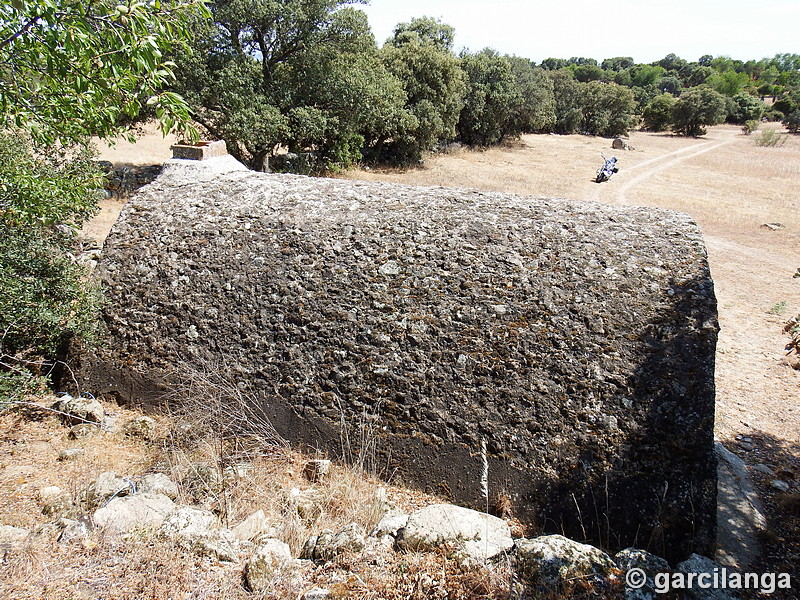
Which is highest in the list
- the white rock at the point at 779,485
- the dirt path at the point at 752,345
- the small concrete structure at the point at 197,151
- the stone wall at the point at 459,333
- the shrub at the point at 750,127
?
the shrub at the point at 750,127

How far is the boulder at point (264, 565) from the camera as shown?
11.0 ft

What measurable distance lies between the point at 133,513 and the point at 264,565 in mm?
1188

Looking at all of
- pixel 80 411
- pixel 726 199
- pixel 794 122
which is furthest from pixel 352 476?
pixel 794 122

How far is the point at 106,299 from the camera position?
575 centimetres

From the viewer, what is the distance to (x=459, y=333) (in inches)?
191

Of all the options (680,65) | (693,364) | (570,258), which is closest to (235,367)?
(570,258)

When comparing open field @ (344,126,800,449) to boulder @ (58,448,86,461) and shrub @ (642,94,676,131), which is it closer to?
shrub @ (642,94,676,131)

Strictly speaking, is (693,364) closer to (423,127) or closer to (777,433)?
(777,433)

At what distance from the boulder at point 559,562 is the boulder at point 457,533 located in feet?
0.68

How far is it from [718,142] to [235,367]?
182 feet

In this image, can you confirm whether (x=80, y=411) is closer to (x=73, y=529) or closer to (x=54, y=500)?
(x=54, y=500)

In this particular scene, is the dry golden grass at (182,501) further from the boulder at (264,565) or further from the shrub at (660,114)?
the shrub at (660,114)

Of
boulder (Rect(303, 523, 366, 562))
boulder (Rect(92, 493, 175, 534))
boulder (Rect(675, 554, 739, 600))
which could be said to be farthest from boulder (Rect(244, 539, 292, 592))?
boulder (Rect(675, 554, 739, 600))

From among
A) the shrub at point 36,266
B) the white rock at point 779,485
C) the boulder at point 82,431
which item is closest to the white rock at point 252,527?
the boulder at point 82,431
